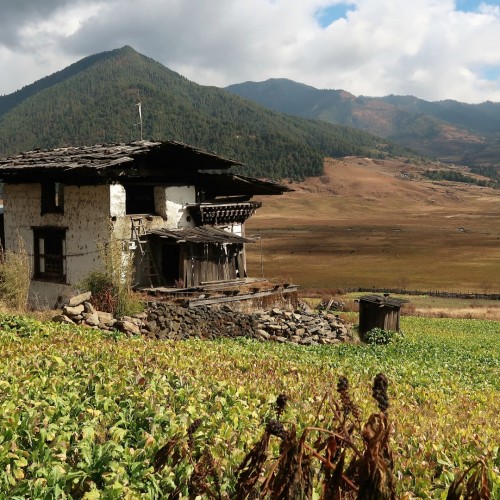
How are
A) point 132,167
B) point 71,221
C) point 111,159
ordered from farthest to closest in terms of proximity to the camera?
1. point 71,221
2. point 132,167
3. point 111,159

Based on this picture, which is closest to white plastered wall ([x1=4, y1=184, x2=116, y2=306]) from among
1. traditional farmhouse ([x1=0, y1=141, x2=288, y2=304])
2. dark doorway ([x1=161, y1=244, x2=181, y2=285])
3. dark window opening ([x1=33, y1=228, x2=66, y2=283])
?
traditional farmhouse ([x1=0, y1=141, x2=288, y2=304])

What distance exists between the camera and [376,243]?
109938mm

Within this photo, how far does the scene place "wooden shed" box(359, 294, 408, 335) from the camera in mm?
30312

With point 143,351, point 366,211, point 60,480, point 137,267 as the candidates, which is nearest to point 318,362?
point 143,351

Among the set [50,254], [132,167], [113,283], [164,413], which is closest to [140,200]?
[132,167]

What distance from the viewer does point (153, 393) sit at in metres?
8.06

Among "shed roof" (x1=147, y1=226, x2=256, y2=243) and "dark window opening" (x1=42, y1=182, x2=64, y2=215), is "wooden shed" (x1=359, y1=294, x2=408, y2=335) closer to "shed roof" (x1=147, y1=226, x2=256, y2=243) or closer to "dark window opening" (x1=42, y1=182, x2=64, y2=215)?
"shed roof" (x1=147, y1=226, x2=256, y2=243)

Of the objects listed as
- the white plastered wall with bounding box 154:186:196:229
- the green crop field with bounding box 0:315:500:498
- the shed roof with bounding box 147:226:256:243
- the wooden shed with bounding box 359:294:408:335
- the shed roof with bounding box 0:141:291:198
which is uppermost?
the shed roof with bounding box 0:141:291:198

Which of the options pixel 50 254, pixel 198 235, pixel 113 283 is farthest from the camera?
pixel 50 254

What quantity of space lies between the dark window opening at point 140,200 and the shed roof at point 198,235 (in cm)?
197

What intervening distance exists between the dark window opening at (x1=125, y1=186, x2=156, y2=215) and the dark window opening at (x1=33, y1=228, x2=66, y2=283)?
143 inches

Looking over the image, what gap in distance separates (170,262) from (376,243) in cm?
8423

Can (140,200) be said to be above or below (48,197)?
below

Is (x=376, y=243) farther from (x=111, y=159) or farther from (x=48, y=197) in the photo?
(x=111, y=159)
